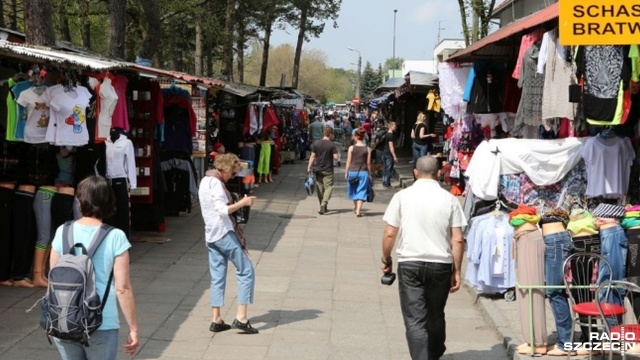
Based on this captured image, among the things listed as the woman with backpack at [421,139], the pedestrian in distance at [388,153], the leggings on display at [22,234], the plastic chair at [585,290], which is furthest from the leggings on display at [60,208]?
the pedestrian in distance at [388,153]

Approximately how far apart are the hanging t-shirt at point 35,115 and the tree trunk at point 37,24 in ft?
12.0

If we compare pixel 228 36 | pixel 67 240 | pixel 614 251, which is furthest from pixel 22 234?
pixel 228 36

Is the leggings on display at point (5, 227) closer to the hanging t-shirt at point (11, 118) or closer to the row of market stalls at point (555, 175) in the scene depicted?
the hanging t-shirt at point (11, 118)

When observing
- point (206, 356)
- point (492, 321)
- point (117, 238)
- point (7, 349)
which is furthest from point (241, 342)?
point (117, 238)

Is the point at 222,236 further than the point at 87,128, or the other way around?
the point at 87,128

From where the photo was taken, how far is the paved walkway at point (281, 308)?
277 inches

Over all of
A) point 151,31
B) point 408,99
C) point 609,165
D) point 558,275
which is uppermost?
point 151,31

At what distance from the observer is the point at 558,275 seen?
650 centimetres

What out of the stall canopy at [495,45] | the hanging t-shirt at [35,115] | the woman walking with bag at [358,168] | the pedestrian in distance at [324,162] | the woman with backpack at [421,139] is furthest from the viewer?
the woman with backpack at [421,139]

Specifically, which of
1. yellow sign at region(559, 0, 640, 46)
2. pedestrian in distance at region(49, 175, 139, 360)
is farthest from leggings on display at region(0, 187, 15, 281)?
yellow sign at region(559, 0, 640, 46)

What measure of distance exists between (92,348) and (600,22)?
162 inches

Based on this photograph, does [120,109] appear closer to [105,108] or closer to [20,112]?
[105,108]

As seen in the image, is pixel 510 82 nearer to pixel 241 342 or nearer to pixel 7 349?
pixel 241 342

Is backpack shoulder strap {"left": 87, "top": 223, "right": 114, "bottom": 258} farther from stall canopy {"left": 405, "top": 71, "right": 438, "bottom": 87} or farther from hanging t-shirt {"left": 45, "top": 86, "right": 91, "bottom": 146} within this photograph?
stall canopy {"left": 405, "top": 71, "right": 438, "bottom": 87}
